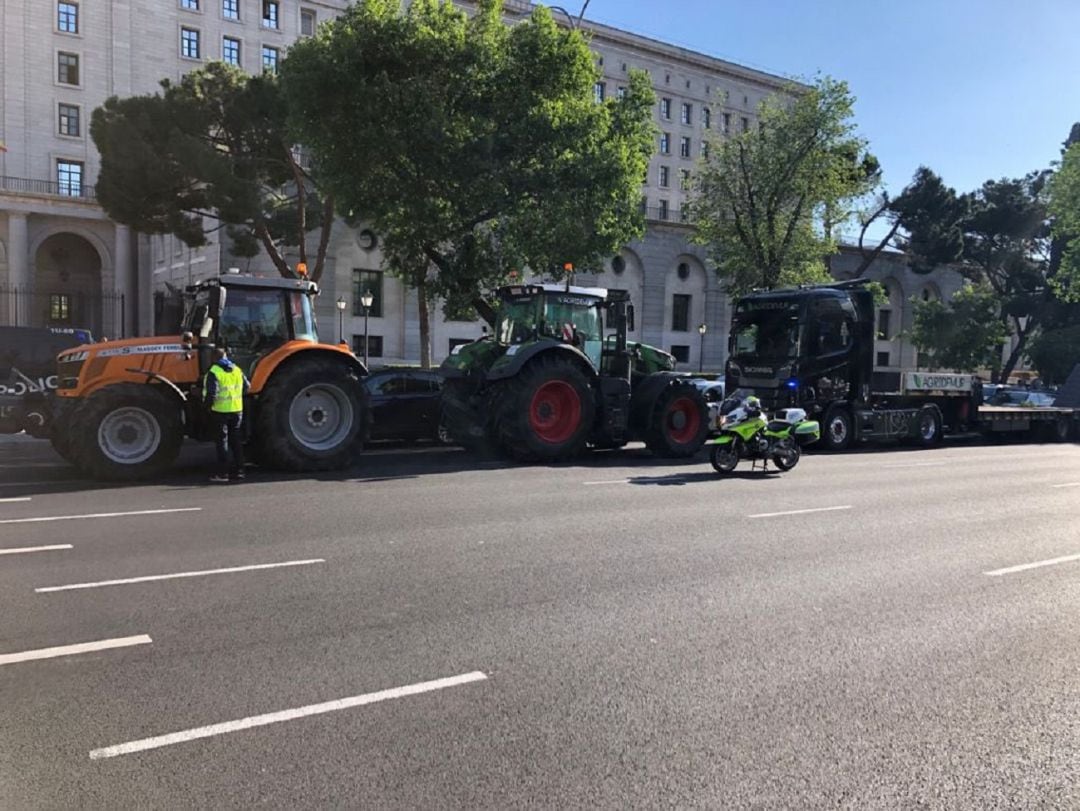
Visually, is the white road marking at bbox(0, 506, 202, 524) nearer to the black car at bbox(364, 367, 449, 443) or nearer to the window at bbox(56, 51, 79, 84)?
the black car at bbox(364, 367, 449, 443)

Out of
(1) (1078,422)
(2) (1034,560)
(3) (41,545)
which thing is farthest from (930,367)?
(3) (41,545)

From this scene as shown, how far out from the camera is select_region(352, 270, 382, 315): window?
1763 inches

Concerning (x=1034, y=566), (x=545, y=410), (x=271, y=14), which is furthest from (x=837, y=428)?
(x=271, y=14)

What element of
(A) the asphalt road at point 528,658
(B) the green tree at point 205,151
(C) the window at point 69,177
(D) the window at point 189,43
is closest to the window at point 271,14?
(D) the window at point 189,43

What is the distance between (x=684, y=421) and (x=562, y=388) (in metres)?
2.66

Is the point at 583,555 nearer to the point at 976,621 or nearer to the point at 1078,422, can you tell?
the point at 976,621

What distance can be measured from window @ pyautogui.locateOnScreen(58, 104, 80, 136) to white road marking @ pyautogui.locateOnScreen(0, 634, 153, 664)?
184ft

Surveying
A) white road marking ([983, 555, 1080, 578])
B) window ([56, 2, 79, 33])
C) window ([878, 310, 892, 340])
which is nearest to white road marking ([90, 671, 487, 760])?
white road marking ([983, 555, 1080, 578])

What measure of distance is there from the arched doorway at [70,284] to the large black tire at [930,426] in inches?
1881

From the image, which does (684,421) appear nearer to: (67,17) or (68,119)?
(68,119)

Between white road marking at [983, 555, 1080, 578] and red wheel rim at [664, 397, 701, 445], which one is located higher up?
red wheel rim at [664, 397, 701, 445]

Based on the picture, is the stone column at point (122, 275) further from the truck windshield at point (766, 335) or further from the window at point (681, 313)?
the truck windshield at point (766, 335)

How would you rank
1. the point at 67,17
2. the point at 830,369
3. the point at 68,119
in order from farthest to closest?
1. the point at 68,119
2. the point at 67,17
3. the point at 830,369

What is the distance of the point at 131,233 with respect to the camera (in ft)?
169
